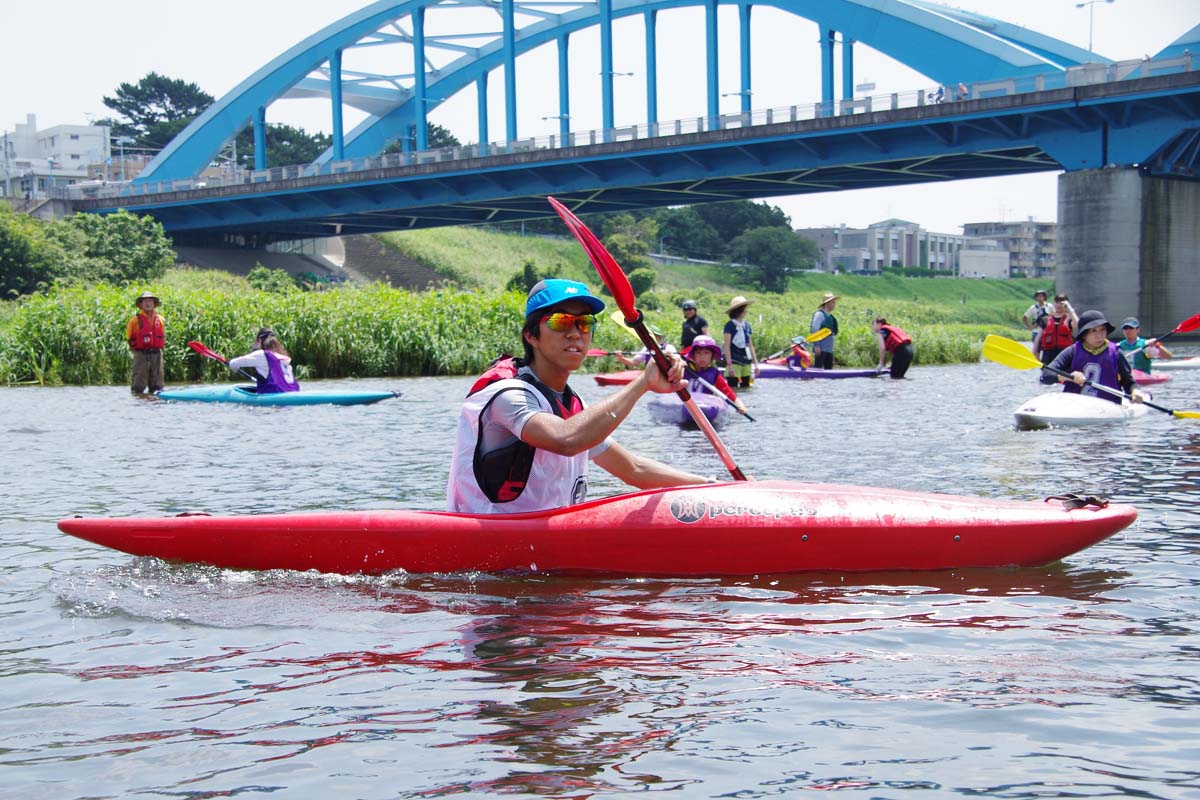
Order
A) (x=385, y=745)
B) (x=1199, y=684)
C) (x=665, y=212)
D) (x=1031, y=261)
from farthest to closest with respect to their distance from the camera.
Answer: (x=1031, y=261) → (x=665, y=212) → (x=1199, y=684) → (x=385, y=745)

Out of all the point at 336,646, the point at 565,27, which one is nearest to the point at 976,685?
the point at 336,646

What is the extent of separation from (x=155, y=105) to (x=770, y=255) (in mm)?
47545

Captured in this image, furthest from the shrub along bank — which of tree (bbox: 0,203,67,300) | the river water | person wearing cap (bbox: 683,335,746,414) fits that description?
tree (bbox: 0,203,67,300)

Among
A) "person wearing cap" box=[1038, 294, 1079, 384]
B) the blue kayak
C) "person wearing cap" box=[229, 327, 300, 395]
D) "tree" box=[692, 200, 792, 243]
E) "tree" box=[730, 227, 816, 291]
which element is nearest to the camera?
"person wearing cap" box=[1038, 294, 1079, 384]

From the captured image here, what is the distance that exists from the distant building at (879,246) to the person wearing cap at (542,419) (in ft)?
391

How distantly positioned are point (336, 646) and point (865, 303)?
63.7 meters

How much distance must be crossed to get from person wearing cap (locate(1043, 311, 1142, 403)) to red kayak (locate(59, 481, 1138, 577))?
6.77 meters

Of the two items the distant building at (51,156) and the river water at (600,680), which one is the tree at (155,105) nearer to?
the distant building at (51,156)

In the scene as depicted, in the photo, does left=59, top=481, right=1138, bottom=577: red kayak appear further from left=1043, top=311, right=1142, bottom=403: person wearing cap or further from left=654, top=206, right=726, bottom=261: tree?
left=654, top=206, right=726, bottom=261: tree

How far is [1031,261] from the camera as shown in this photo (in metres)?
146

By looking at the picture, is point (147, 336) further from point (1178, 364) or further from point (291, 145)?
point (291, 145)

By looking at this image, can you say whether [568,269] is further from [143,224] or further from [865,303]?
[143,224]

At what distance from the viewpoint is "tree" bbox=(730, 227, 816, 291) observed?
71812mm

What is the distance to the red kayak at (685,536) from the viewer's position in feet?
17.1
